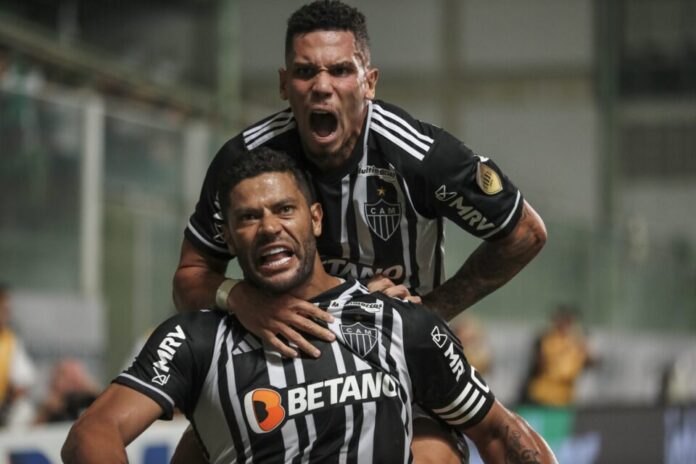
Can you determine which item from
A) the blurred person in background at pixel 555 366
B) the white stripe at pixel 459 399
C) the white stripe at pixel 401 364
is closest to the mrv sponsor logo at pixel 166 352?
the white stripe at pixel 401 364

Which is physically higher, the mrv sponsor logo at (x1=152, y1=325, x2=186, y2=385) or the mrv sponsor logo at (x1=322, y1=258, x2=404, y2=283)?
the mrv sponsor logo at (x1=322, y1=258, x2=404, y2=283)

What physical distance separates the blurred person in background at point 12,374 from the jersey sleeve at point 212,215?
4350 millimetres

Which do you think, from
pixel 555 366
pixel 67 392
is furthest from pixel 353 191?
pixel 555 366

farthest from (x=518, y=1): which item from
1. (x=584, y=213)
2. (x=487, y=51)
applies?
(x=584, y=213)

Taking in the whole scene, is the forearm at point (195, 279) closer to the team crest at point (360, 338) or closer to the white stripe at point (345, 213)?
the white stripe at point (345, 213)

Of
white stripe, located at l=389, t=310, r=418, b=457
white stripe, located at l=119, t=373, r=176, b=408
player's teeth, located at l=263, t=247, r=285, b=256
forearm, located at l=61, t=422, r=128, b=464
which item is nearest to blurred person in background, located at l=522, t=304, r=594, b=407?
white stripe, located at l=389, t=310, r=418, b=457

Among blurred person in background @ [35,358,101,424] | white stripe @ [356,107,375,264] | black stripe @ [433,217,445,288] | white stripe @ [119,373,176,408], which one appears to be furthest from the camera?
blurred person in background @ [35,358,101,424]

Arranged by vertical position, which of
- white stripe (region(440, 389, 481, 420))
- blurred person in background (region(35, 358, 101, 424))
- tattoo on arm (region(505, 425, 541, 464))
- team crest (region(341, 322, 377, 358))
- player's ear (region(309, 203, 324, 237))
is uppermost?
player's ear (region(309, 203, 324, 237))

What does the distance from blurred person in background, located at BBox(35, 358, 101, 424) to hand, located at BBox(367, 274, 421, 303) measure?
11.3 ft

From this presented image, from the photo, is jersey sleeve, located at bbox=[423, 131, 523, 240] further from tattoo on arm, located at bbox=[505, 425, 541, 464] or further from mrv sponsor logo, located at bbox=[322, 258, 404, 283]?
tattoo on arm, located at bbox=[505, 425, 541, 464]

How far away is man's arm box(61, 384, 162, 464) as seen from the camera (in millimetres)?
4410

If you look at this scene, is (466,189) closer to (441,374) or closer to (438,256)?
(438,256)

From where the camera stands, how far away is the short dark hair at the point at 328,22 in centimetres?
504

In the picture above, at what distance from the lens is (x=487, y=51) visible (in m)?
24.2
